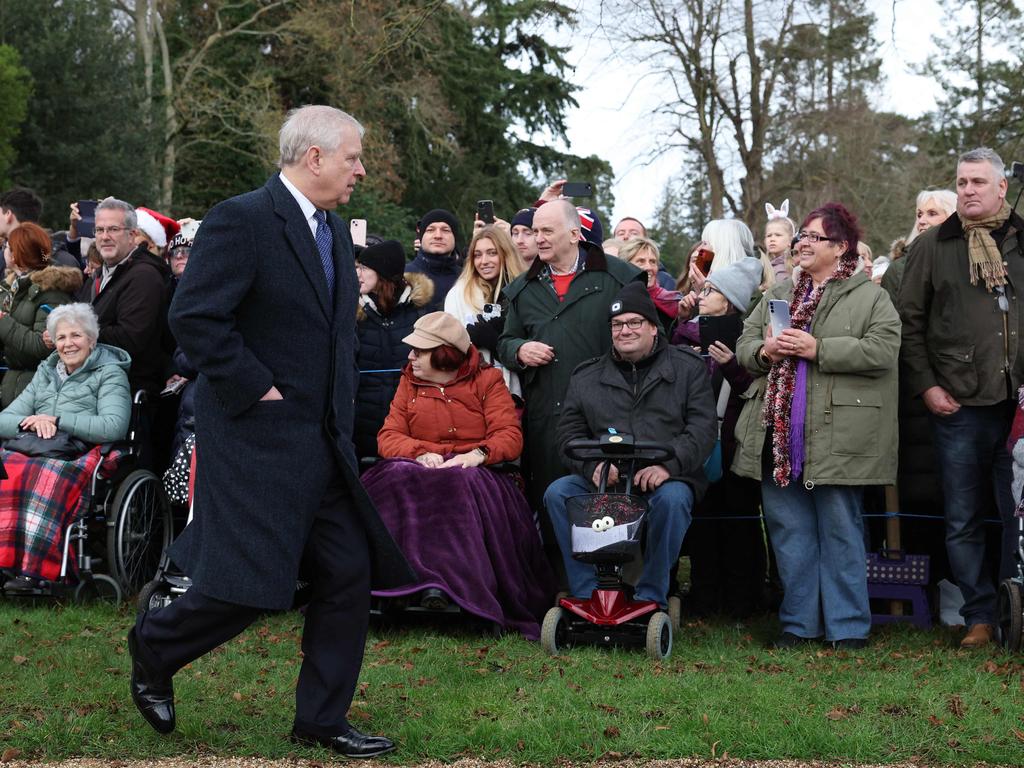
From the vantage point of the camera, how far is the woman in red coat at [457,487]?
7.09m

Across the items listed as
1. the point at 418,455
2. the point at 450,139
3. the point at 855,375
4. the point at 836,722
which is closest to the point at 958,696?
the point at 836,722

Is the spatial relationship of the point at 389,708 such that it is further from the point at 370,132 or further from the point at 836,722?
the point at 370,132

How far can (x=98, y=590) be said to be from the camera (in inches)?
322

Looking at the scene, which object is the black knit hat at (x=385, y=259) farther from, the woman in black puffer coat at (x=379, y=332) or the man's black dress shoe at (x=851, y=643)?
the man's black dress shoe at (x=851, y=643)

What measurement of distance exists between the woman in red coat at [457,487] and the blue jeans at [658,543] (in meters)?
0.41

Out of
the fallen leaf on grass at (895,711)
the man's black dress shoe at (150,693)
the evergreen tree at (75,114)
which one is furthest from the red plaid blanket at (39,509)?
the evergreen tree at (75,114)

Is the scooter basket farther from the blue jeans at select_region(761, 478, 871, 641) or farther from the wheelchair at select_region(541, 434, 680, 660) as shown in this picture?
the blue jeans at select_region(761, 478, 871, 641)

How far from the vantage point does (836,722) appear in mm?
5090

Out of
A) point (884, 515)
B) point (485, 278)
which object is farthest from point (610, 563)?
point (485, 278)

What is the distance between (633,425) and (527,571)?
3.52ft

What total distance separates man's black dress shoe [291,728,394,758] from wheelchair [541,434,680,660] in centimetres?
188

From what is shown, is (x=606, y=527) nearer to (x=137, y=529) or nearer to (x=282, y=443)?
(x=282, y=443)

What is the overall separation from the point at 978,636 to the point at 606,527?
2056 mm

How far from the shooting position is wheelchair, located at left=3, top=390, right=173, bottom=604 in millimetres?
7863
